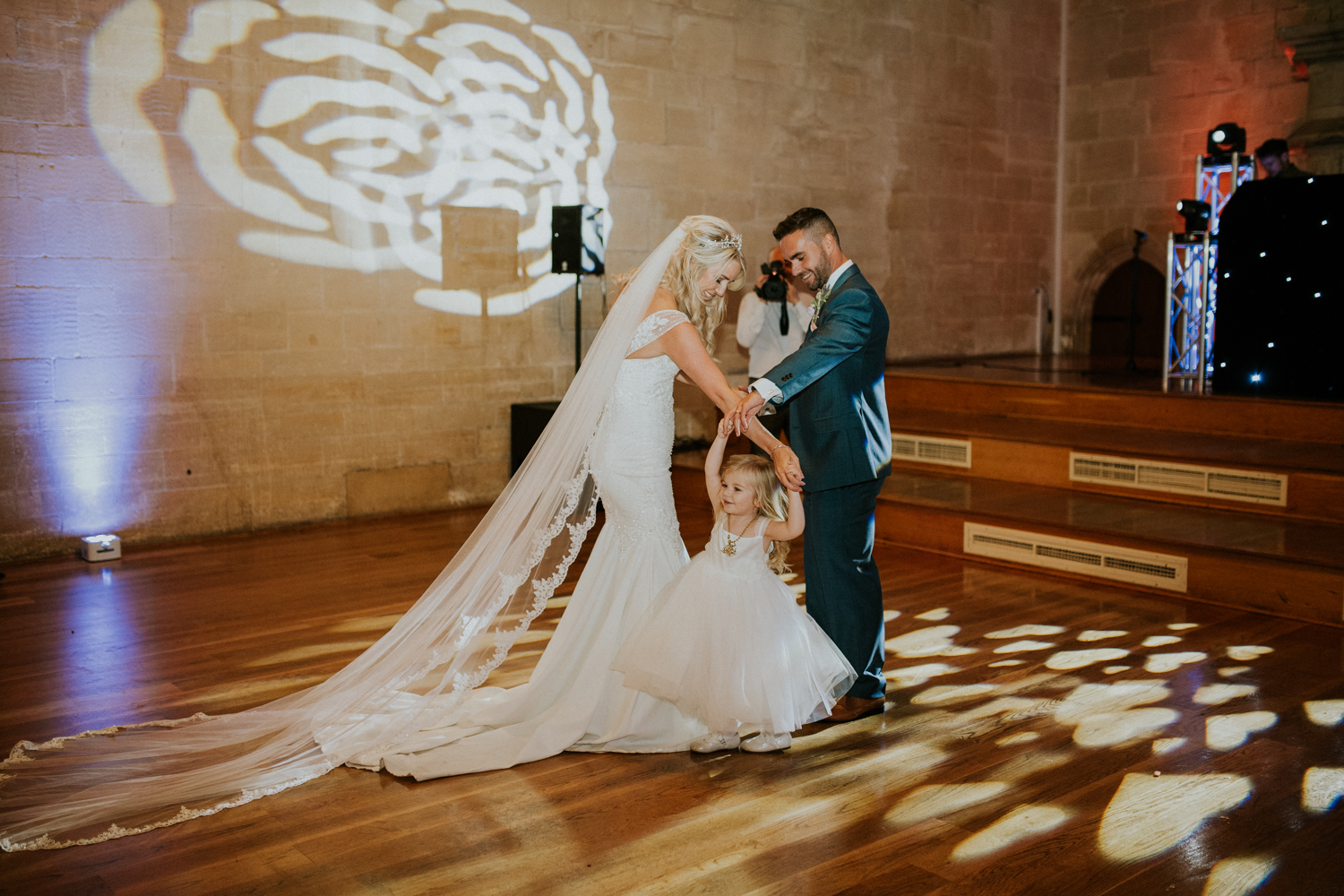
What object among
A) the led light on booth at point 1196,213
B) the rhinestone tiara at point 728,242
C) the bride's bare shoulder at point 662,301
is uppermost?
the led light on booth at point 1196,213

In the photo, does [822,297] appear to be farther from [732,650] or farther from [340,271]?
[340,271]

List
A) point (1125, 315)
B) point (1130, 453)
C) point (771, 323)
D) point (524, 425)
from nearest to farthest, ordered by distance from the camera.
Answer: point (1130, 453)
point (771, 323)
point (524, 425)
point (1125, 315)

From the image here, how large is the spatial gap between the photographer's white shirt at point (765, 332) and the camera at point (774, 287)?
0.06 metres

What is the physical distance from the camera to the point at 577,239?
7137 mm

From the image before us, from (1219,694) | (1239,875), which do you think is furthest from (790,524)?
(1219,694)

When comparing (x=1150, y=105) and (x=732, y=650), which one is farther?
(x=1150, y=105)

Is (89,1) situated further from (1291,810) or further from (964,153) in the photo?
(964,153)

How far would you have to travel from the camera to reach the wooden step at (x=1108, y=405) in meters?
6.21

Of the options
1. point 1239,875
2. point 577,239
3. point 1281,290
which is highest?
point 577,239

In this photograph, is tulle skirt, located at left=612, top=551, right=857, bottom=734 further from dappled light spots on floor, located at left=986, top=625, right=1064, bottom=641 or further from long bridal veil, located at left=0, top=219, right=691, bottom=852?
dappled light spots on floor, located at left=986, top=625, right=1064, bottom=641

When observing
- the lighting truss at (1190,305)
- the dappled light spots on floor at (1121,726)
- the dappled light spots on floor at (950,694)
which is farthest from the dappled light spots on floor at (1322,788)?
the lighting truss at (1190,305)

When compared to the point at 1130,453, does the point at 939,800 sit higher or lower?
lower

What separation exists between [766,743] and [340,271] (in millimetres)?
4534

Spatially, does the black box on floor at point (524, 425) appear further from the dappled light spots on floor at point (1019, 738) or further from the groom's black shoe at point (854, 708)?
the dappled light spots on floor at point (1019, 738)
